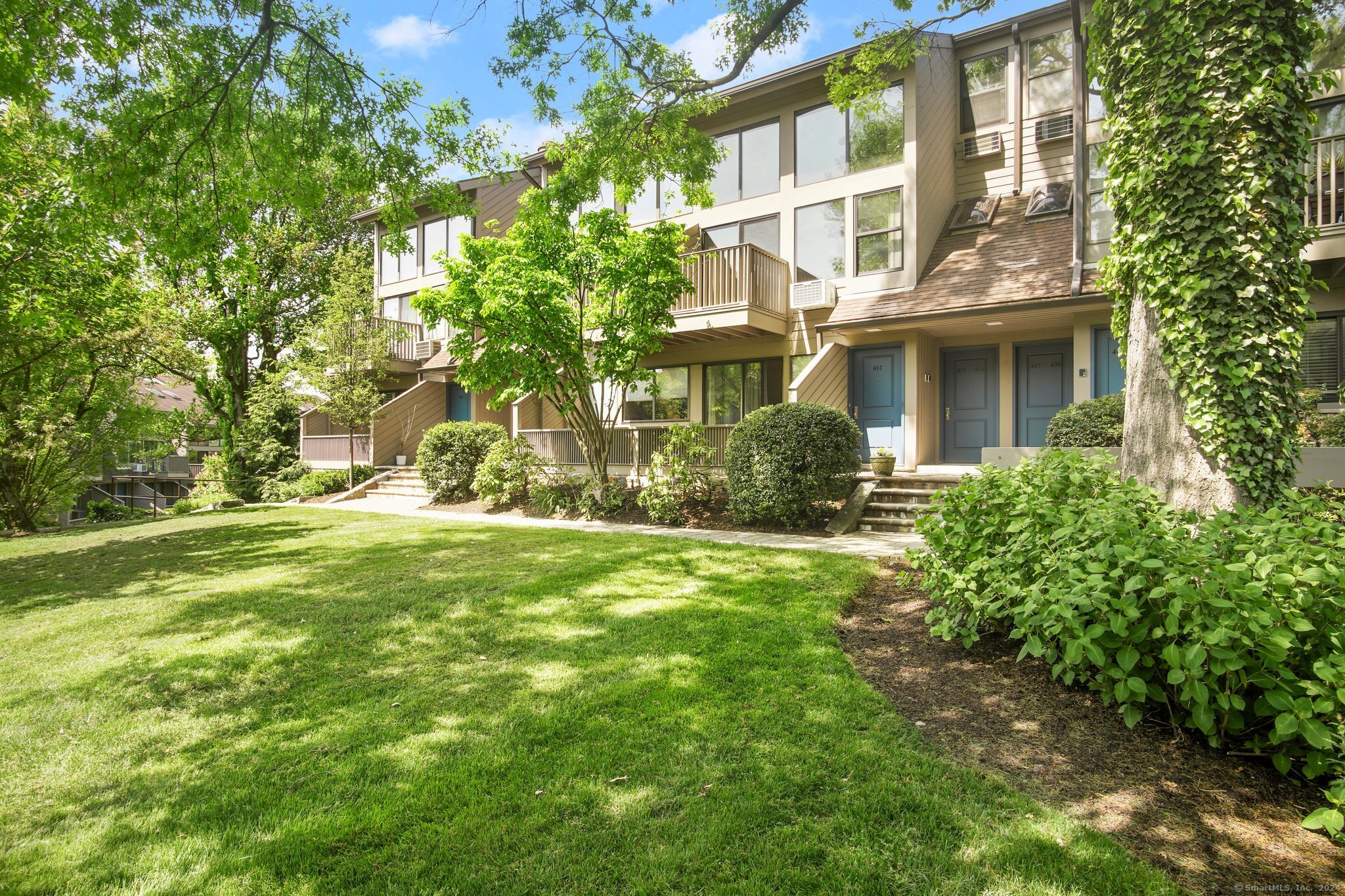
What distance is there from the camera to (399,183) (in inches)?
302

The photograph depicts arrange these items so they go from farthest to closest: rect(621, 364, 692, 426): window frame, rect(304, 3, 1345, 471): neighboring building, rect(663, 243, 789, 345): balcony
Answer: rect(621, 364, 692, 426): window frame < rect(663, 243, 789, 345): balcony < rect(304, 3, 1345, 471): neighboring building

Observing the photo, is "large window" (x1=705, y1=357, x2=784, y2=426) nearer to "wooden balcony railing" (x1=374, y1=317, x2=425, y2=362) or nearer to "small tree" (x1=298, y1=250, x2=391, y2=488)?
"small tree" (x1=298, y1=250, x2=391, y2=488)

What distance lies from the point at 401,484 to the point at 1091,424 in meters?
15.7

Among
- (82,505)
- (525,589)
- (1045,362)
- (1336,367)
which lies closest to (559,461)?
(525,589)

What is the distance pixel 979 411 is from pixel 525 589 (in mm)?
9893

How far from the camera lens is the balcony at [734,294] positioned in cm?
1290

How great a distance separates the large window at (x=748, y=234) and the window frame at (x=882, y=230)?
1.77 metres

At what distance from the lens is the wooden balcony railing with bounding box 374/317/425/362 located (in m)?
20.4

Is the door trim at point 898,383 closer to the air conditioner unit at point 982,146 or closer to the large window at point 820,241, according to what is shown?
the large window at point 820,241

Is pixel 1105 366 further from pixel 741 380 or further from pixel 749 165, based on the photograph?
pixel 749 165

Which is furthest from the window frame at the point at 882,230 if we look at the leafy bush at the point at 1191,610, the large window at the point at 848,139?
the leafy bush at the point at 1191,610

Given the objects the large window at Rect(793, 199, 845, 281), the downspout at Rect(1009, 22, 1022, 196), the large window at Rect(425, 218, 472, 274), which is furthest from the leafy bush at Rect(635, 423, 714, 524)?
the large window at Rect(425, 218, 472, 274)

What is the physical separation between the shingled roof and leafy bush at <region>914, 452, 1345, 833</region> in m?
7.62

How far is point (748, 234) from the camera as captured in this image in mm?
14883
